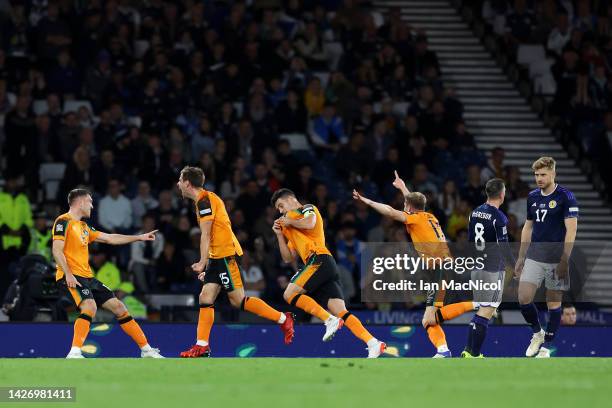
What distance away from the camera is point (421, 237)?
1552 cm

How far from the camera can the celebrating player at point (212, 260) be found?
15.0 m

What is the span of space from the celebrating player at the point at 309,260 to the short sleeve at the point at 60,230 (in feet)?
7.27

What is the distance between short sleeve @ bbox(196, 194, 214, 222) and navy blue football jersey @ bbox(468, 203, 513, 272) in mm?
2772

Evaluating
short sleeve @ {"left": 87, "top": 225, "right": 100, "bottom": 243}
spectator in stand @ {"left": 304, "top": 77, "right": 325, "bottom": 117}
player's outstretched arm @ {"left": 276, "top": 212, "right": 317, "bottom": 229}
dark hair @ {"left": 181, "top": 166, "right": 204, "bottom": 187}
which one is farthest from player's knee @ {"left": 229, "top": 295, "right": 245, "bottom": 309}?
spectator in stand @ {"left": 304, "top": 77, "right": 325, "bottom": 117}

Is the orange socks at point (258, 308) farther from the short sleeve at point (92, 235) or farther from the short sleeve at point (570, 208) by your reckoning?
the short sleeve at point (570, 208)

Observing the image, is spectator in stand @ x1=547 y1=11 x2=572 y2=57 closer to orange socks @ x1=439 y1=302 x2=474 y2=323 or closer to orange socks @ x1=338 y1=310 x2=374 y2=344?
orange socks @ x1=439 y1=302 x2=474 y2=323

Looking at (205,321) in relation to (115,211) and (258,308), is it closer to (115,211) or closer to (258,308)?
(258,308)

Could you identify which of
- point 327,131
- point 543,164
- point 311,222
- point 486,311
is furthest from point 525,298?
point 327,131

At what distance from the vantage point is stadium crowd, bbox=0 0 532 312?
21062 millimetres

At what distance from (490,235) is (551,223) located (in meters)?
0.67
